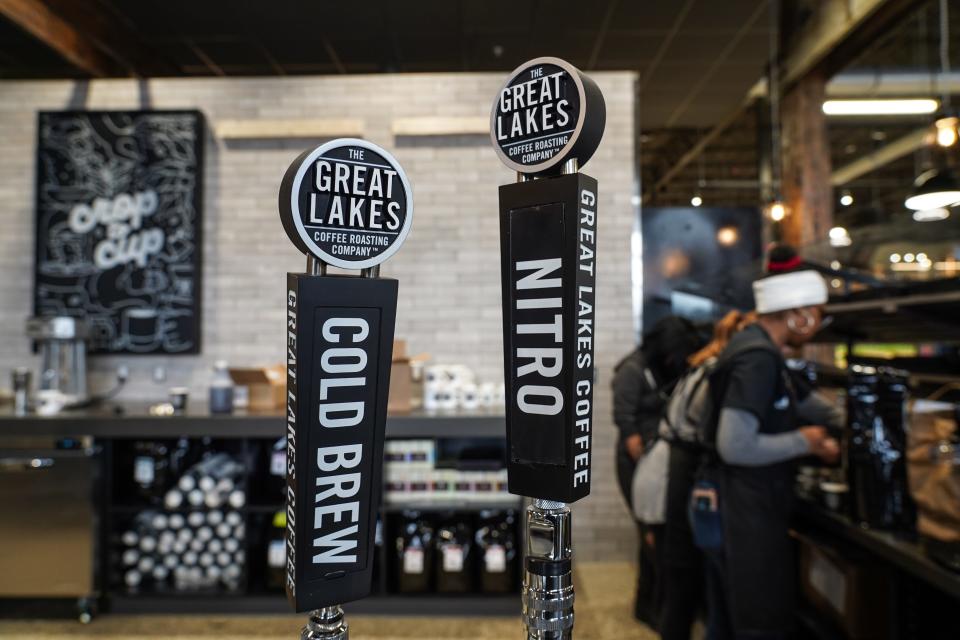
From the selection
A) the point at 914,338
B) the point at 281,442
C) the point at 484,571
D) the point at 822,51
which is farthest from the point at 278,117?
the point at 822,51

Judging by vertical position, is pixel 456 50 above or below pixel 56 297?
above

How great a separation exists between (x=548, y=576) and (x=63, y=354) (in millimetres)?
3788

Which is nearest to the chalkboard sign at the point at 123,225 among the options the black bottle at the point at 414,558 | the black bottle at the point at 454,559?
the black bottle at the point at 414,558

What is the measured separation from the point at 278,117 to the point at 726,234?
335 centimetres

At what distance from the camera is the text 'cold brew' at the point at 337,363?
41.1 inches

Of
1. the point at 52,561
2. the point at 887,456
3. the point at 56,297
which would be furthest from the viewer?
the point at 56,297

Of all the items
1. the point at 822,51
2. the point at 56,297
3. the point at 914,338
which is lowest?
the point at 914,338

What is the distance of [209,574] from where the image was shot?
3.39 m

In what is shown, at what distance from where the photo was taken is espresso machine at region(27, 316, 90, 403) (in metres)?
3.68

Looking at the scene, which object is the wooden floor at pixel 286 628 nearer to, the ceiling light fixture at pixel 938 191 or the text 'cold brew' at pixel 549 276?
the text 'cold brew' at pixel 549 276

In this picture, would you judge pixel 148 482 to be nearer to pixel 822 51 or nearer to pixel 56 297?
pixel 56 297

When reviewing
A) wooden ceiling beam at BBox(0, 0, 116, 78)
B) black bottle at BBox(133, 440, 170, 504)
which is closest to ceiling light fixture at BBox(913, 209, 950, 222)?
black bottle at BBox(133, 440, 170, 504)

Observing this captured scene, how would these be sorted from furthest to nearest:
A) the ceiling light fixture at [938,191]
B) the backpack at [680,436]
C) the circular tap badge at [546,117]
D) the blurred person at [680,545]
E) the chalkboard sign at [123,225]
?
the chalkboard sign at [123,225], the ceiling light fixture at [938,191], the blurred person at [680,545], the backpack at [680,436], the circular tap badge at [546,117]

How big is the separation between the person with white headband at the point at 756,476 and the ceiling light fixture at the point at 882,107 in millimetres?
5079
